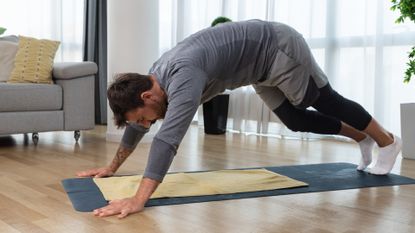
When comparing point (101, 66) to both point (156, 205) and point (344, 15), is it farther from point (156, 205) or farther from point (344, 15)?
point (156, 205)

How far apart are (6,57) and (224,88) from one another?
91.2 inches

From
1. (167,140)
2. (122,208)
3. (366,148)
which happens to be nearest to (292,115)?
(366,148)

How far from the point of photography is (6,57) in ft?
11.8

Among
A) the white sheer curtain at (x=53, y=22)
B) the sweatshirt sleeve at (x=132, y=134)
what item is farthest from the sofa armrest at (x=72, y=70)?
the white sheer curtain at (x=53, y=22)

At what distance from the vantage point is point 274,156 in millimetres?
2883

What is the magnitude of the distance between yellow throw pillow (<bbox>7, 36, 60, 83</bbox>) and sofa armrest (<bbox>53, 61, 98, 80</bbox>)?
0.26 feet

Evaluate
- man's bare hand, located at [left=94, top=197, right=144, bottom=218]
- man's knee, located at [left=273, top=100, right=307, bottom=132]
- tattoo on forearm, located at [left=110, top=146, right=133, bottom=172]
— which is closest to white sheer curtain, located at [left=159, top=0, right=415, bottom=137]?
man's knee, located at [left=273, top=100, right=307, bottom=132]

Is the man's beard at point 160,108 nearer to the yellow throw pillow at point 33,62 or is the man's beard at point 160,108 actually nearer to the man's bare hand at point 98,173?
the man's bare hand at point 98,173

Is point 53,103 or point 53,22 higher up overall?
point 53,22

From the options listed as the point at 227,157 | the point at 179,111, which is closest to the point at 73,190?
the point at 179,111

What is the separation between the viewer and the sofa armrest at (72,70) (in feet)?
10.4

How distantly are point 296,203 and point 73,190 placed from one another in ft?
2.78

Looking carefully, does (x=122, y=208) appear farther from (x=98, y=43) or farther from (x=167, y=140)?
(x=98, y=43)

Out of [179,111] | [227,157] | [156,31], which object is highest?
[156,31]
